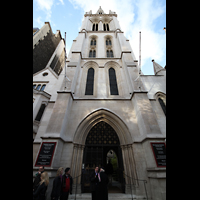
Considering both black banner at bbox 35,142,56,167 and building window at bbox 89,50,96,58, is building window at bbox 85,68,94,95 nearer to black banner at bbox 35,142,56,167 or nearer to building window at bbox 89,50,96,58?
building window at bbox 89,50,96,58

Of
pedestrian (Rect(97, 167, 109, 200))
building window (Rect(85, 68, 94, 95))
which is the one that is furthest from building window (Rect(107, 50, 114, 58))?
pedestrian (Rect(97, 167, 109, 200))

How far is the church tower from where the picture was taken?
533 centimetres

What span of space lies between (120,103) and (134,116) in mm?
1415

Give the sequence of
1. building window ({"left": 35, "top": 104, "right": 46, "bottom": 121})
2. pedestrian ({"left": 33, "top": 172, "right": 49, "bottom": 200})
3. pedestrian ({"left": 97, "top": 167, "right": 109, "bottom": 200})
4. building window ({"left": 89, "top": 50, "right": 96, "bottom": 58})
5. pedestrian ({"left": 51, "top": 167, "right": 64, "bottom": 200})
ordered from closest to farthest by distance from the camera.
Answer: pedestrian ({"left": 33, "top": 172, "right": 49, "bottom": 200}) < pedestrian ({"left": 51, "top": 167, "right": 64, "bottom": 200}) < pedestrian ({"left": 97, "top": 167, "right": 109, "bottom": 200}) < building window ({"left": 35, "top": 104, "right": 46, "bottom": 121}) < building window ({"left": 89, "top": 50, "right": 96, "bottom": 58})

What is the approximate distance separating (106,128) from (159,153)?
3.52m

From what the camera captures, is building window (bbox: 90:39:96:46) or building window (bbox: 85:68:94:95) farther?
building window (bbox: 90:39:96:46)

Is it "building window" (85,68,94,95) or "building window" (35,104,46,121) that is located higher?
"building window" (85,68,94,95)

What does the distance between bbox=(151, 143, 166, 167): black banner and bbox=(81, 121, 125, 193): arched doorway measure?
2238mm

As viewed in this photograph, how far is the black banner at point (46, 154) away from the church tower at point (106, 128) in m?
0.04

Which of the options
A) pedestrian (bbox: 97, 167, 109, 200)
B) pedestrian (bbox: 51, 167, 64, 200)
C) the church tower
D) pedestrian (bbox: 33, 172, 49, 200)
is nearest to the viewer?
pedestrian (bbox: 33, 172, 49, 200)

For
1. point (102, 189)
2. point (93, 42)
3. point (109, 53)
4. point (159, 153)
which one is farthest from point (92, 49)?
point (102, 189)

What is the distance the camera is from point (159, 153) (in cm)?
524

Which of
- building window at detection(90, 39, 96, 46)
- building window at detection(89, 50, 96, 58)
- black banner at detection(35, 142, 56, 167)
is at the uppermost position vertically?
building window at detection(90, 39, 96, 46)
